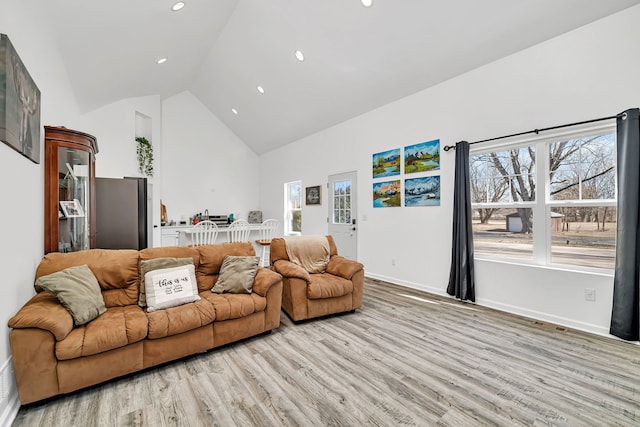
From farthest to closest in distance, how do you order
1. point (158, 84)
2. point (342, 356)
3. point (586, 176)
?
point (158, 84) → point (586, 176) → point (342, 356)

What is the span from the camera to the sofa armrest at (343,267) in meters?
3.28

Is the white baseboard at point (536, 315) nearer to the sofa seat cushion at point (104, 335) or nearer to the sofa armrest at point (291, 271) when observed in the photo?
the sofa armrest at point (291, 271)

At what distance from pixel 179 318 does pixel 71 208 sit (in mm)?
1648

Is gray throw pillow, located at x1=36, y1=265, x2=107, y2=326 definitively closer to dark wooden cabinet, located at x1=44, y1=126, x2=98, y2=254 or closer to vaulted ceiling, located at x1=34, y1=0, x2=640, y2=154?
dark wooden cabinet, located at x1=44, y1=126, x2=98, y2=254

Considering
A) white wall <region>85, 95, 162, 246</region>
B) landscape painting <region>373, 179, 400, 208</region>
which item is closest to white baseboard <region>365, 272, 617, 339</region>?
landscape painting <region>373, 179, 400, 208</region>

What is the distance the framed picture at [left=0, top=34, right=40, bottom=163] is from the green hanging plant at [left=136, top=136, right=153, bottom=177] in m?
3.67

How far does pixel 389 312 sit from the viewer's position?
3.32 meters

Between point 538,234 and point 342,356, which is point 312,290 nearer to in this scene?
point 342,356

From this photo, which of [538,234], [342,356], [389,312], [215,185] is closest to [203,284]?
[342,356]

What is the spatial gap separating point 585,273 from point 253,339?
330 centimetres

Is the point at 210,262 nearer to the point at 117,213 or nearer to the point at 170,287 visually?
the point at 170,287

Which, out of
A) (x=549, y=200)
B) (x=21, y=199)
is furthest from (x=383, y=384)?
(x=21, y=199)

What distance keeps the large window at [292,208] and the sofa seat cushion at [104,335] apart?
4.94 metres

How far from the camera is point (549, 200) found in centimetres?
312
